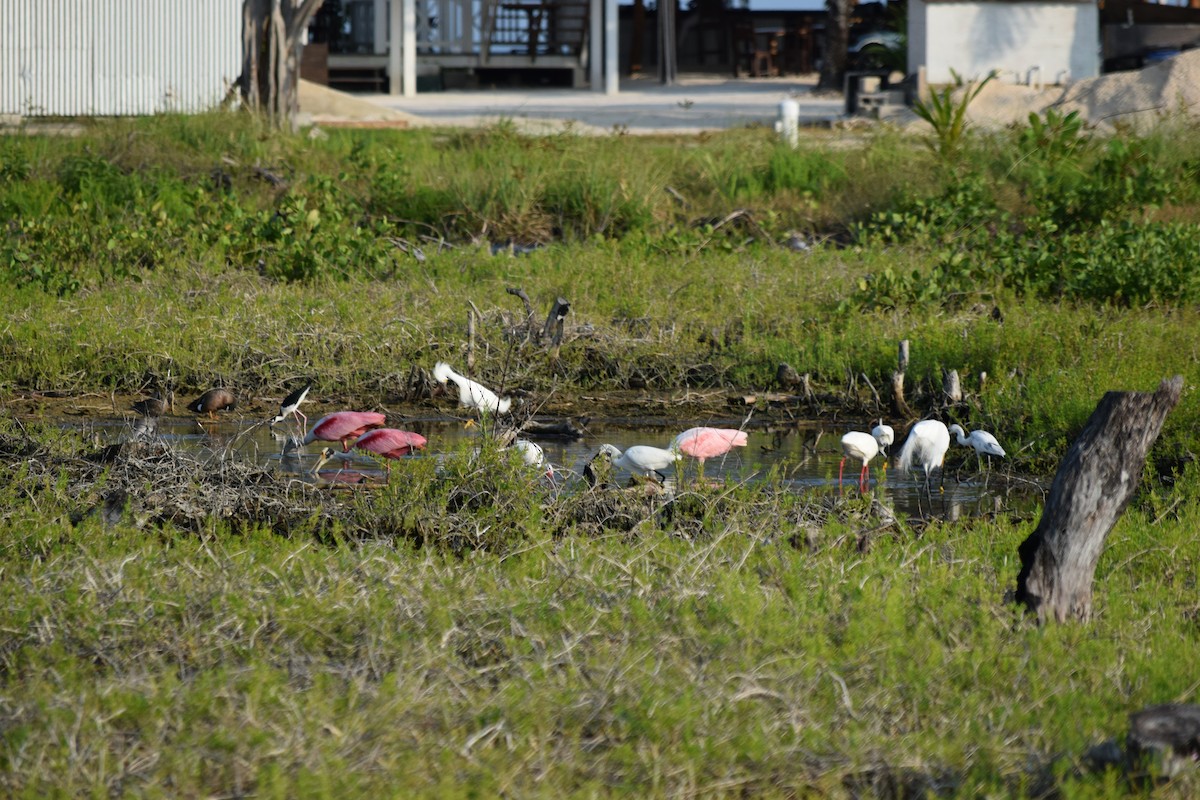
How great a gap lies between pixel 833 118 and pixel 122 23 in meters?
8.31

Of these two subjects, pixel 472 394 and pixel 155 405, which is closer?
pixel 472 394

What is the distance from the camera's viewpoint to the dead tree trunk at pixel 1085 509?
4.07 meters

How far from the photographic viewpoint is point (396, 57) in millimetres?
24016

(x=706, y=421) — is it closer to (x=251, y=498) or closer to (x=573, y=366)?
(x=573, y=366)

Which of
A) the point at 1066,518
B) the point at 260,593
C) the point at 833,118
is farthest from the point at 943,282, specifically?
the point at 833,118

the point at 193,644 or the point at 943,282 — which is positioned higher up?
the point at 943,282

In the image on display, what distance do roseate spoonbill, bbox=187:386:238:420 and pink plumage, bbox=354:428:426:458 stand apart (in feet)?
5.10

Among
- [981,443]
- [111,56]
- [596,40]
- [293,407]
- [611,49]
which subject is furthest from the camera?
[596,40]

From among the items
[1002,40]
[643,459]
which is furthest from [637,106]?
[643,459]

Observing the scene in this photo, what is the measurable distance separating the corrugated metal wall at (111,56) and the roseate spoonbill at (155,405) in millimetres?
8433

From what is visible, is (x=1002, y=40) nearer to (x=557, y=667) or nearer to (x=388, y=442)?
(x=388, y=442)

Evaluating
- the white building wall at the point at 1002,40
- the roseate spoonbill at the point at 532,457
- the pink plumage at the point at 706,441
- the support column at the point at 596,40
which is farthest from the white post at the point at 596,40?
the roseate spoonbill at the point at 532,457

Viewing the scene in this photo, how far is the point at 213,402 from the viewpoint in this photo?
23.9ft

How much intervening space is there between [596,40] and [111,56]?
1034 centimetres
